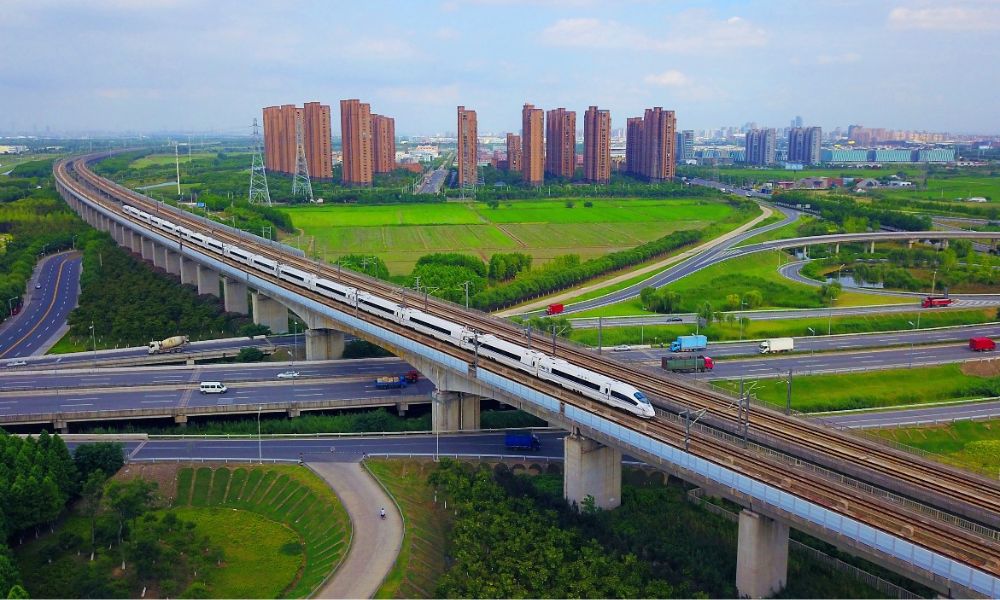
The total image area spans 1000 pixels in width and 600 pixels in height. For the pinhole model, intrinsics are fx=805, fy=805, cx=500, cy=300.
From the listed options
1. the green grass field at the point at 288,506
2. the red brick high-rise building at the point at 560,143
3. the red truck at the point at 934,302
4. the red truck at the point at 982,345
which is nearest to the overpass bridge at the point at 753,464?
the green grass field at the point at 288,506

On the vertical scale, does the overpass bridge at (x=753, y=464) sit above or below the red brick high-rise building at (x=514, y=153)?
below

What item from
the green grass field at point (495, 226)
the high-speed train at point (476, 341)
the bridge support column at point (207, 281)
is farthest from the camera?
the green grass field at point (495, 226)

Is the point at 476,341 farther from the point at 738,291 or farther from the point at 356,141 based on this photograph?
the point at 356,141

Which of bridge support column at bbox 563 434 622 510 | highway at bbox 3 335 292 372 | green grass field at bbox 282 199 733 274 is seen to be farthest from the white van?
green grass field at bbox 282 199 733 274

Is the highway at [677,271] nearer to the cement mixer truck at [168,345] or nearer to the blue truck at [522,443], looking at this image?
the blue truck at [522,443]

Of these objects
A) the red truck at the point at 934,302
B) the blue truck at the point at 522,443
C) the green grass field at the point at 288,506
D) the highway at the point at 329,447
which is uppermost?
the red truck at the point at 934,302

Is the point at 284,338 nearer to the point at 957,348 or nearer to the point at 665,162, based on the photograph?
the point at 957,348

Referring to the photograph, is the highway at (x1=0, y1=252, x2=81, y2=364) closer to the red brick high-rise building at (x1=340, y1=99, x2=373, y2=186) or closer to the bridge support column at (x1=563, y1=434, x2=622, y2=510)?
the bridge support column at (x1=563, y1=434, x2=622, y2=510)
